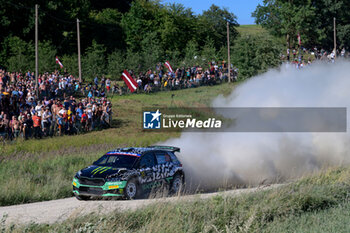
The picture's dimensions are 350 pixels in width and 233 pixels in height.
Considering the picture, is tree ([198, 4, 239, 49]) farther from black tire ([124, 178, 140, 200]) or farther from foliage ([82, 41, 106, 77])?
black tire ([124, 178, 140, 200])

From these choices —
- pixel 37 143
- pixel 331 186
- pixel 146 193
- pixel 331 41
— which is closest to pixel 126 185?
pixel 146 193

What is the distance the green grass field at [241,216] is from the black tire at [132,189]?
3.25 metres

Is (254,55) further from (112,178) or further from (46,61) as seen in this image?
(112,178)

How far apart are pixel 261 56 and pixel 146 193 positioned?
36960 mm

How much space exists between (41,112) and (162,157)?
503 inches

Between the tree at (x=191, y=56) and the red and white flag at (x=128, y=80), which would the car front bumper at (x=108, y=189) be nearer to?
the red and white flag at (x=128, y=80)

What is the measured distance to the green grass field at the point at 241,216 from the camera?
9.71m

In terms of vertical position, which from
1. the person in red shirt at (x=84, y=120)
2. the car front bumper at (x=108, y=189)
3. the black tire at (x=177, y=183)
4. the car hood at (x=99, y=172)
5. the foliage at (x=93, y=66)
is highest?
the foliage at (x=93, y=66)

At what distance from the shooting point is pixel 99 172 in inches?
584

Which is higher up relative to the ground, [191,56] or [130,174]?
[191,56]

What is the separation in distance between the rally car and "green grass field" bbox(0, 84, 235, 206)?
160 cm

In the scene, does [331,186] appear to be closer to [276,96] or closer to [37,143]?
[276,96]

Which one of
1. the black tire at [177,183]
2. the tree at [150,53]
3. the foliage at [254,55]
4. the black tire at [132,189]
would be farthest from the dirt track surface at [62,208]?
the foliage at [254,55]

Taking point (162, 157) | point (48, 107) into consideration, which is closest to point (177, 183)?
point (162, 157)
